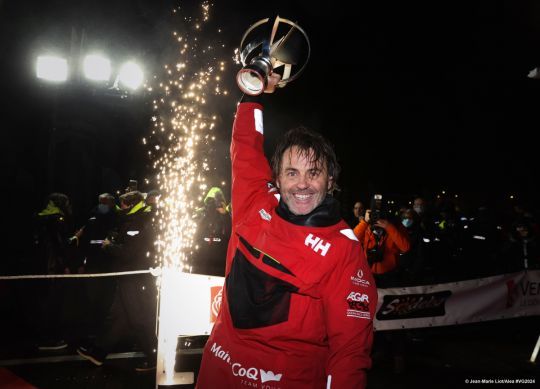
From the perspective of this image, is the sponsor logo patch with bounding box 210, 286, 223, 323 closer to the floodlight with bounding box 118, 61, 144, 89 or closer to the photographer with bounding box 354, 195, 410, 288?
the photographer with bounding box 354, 195, 410, 288

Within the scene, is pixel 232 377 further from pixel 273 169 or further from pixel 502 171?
pixel 502 171

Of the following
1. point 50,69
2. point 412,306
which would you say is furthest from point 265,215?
point 50,69

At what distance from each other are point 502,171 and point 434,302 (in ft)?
89.9

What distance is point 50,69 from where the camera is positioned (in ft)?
42.9

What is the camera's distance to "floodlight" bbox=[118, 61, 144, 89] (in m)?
13.0

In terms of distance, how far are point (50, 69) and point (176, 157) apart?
636 cm

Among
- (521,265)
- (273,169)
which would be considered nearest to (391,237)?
(273,169)

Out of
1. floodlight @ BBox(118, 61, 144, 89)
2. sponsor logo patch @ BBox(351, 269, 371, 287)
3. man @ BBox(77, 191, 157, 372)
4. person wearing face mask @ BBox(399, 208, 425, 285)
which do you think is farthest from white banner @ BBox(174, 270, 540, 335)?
floodlight @ BBox(118, 61, 144, 89)

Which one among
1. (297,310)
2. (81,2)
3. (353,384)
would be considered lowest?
(353,384)

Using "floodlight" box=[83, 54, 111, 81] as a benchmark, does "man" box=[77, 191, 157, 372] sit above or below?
below

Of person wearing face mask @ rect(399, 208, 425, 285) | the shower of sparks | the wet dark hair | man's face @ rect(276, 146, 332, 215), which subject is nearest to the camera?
man's face @ rect(276, 146, 332, 215)

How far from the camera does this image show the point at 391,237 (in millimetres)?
6195

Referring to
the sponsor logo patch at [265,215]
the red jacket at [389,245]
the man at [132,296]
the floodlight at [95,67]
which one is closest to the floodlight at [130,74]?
the floodlight at [95,67]

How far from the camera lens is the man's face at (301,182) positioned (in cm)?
218
